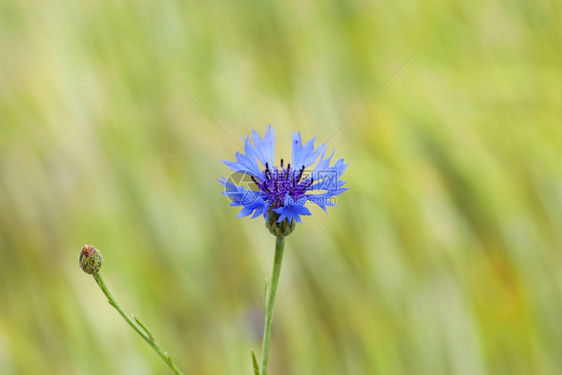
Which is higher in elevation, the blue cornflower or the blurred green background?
the blurred green background

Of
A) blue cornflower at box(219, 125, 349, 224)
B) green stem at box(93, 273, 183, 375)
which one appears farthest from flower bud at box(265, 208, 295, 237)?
green stem at box(93, 273, 183, 375)

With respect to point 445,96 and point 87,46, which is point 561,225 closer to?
point 445,96

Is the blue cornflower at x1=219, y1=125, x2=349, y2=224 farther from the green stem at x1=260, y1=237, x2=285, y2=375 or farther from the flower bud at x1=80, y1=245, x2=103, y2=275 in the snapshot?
the flower bud at x1=80, y1=245, x2=103, y2=275

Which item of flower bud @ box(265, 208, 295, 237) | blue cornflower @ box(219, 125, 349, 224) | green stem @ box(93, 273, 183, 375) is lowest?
green stem @ box(93, 273, 183, 375)

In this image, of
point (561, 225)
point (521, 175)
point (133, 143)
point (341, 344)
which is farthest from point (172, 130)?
point (561, 225)

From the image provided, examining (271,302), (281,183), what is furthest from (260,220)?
(271,302)

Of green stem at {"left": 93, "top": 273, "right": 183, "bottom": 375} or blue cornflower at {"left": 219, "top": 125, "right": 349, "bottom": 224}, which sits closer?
green stem at {"left": 93, "top": 273, "right": 183, "bottom": 375}

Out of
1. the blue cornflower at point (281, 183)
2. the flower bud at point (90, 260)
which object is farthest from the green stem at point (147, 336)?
the blue cornflower at point (281, 183)
